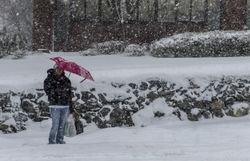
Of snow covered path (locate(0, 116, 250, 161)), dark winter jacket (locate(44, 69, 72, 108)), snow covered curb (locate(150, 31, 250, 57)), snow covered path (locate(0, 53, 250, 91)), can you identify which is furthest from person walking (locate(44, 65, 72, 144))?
snow covered curb (locate(150, 31, 250, 57))

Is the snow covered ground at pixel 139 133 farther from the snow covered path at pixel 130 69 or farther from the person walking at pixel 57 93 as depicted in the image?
the person walking at pixel 57 93

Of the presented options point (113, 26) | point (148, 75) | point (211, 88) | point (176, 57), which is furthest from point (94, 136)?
point (113, 26)

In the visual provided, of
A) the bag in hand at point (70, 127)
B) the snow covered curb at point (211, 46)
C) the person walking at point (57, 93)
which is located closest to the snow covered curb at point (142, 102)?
the bag in hand at point (70, 127)

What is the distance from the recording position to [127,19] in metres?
21.4

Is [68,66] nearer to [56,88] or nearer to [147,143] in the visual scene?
[56,88]

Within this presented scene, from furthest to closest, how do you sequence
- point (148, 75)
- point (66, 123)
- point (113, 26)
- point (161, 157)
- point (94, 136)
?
point (113, 26) < point (148, 75) < point (94, 136) < point (66, 123) < point (161, 157)

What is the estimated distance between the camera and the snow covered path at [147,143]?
35.0 ft

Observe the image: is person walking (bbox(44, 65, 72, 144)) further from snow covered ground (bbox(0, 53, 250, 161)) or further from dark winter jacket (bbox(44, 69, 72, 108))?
snow covered ground (bbox(0, 53, 250, 161))

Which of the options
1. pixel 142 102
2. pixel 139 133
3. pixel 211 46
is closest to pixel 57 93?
pixel 139 133

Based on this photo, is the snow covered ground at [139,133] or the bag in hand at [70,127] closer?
the snow covered ground at [139,133]

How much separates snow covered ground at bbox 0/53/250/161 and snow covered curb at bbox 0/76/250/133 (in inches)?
7.6

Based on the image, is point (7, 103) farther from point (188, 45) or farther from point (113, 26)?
point (113, 26)

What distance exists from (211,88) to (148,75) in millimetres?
1660

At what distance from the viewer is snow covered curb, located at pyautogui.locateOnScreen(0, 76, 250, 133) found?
13773mm
